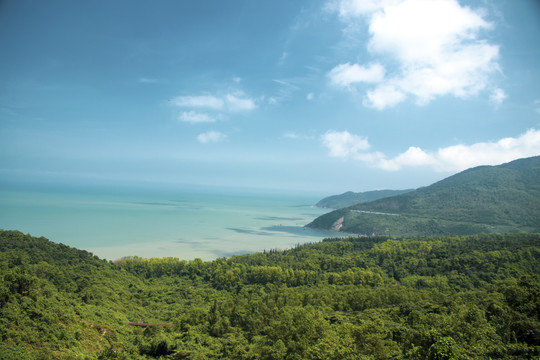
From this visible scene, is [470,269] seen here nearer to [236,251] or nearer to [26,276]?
[236,251]

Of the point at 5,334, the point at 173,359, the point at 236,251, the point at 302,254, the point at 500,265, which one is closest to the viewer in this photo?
the point at 5,334

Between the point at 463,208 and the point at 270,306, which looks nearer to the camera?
the point at 270,306

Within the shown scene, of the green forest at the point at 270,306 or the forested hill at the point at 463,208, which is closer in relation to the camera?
the green forest at the point at 270,306

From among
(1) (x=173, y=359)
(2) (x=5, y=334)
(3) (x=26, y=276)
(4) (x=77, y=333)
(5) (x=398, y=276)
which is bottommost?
(5) (x=398, y=276)

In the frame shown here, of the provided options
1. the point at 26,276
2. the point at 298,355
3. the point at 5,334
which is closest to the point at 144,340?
the point at 5,334

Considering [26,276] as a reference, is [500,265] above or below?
below
